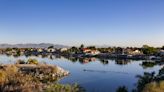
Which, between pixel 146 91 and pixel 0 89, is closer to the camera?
pixel 146 91

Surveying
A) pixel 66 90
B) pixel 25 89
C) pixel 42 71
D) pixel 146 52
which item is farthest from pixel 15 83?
pixel 146 52

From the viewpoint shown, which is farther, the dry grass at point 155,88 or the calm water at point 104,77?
the calm water at point 104,77

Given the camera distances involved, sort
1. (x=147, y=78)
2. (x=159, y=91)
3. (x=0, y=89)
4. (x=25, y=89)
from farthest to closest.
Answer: (x=147, y=78)
(x=0, y=89)
(x=25, y=89)
(x=159, y=91)

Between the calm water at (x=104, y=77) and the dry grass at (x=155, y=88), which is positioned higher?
the dry grass at (x=155, y=88)

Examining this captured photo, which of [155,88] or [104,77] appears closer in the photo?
[155,88]

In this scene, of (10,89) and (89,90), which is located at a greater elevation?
(10,89)

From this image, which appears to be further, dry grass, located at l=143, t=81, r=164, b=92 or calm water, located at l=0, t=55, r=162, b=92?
calm water, located at l=0, t=55, r=162, b=92

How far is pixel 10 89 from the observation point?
75.9 feet

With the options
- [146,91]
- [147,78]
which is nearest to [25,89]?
[146,91]

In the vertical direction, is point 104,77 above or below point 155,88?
below

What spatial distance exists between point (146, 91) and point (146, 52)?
116m

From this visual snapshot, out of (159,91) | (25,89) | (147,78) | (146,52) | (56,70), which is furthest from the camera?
(146,52)

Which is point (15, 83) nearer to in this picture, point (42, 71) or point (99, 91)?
point (99, 91)

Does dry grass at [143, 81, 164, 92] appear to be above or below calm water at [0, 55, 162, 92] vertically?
above
